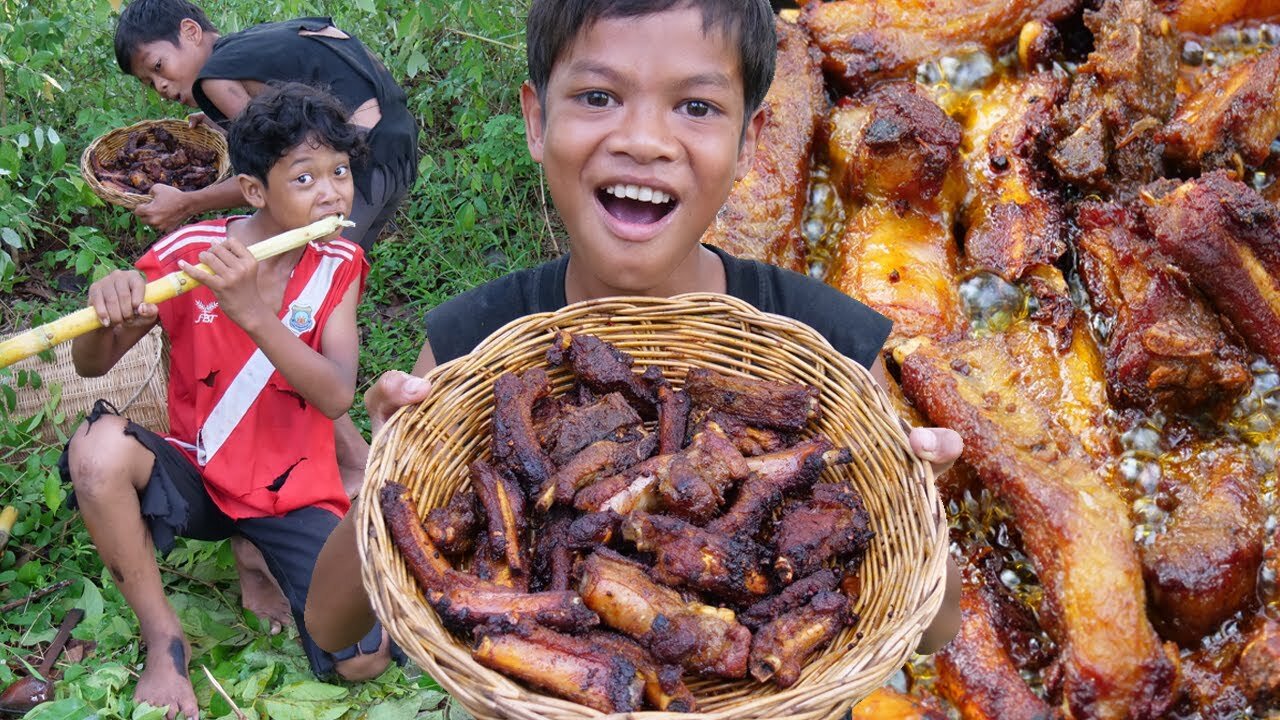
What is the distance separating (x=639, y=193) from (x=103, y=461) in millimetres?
2131

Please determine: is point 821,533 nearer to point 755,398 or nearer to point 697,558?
point 697,558

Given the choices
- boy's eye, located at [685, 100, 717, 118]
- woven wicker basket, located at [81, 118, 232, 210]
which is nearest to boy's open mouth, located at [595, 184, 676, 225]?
boy's eye, located at [685, 100, 717, 118]

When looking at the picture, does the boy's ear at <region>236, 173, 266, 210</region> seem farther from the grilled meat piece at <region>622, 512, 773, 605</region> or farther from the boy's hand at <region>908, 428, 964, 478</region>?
the boy's hand at <region>908, 428, 964, 478</region>

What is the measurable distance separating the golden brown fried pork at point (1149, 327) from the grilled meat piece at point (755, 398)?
1218 mm

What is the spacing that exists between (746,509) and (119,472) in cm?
220

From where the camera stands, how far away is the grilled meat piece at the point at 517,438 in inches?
89.9

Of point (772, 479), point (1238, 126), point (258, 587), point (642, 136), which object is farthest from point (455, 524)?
point (1238, 126)

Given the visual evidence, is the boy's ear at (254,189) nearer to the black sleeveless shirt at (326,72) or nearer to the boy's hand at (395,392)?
the black sleeveless shirt at (326,72)

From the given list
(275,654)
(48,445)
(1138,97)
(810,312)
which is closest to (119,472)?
(275,654)

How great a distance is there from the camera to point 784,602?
2080 mm

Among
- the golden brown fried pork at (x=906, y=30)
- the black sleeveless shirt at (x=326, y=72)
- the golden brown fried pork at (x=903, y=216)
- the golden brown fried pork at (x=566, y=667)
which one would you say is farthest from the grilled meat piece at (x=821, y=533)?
the black sleeveless shirt at (x=326, y=72)

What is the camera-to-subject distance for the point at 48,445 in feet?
13.5

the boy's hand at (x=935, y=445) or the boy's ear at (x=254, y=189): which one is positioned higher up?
the boy's ear at (x=254, y=189)

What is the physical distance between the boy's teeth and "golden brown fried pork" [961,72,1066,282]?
64.3 inches
